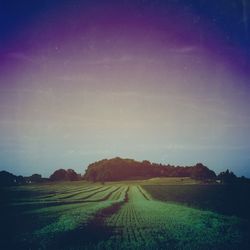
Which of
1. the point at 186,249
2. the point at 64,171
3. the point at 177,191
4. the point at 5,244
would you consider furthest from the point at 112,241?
the point at 177,191

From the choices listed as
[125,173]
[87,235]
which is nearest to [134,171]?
[125,173]

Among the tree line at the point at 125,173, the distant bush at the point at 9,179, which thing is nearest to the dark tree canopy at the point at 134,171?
the tree line at the point at 125,173

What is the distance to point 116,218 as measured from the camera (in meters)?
13.5

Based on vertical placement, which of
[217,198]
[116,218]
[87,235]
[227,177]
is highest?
[227,177]

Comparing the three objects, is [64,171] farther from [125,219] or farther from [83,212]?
[125,219]

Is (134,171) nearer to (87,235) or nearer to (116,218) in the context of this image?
(116,218)

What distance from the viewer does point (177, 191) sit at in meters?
19.3

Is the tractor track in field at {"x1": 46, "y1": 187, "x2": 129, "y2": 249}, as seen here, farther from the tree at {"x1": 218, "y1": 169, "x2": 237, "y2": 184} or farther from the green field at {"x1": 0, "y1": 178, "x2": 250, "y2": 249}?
the tree at {"x1": 218, "y1": 169, "x2": 237, "y2": 184}

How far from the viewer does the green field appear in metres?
11.0

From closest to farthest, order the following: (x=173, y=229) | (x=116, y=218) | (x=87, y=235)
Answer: (x=87, y=235), (x=173, y=229), (x=116, y=218)

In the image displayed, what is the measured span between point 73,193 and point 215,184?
270 inches

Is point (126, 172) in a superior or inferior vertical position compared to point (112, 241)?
superior

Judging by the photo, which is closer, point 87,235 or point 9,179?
point 87,235

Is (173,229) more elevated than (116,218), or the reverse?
(116,218)
